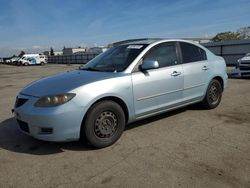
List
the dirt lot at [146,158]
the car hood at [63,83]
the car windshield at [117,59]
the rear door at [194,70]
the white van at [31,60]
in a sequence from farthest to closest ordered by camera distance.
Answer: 1. the white van at [31,60]
2. the rear door at [194,70]
3. the car windshield at [117,59]
4. the car hood at [63,83]
5. the dirt lot at [146,158]

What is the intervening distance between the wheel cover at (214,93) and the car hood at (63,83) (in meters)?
2.65

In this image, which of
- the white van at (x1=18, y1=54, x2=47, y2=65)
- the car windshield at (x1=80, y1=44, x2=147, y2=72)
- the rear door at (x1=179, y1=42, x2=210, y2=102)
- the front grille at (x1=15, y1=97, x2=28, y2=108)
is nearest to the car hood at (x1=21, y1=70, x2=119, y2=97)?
the front grille at (x1=15, y1=97, x2=28, y2=108)

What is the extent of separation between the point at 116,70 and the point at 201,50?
231 centimetres

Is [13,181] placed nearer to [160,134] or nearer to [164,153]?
[164,153]

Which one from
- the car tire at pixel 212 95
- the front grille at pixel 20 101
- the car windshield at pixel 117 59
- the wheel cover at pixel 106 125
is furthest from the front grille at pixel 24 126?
the car tire at pixel 212 95

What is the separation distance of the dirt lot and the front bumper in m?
0.33

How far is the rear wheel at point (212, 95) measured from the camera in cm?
Answer: 604

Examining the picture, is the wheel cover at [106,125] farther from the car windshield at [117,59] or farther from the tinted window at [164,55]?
the tinted window at [164,55]

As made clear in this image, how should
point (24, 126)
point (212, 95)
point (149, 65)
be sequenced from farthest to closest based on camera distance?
point (212, 95)
point (149, 65)
point (24, 126)

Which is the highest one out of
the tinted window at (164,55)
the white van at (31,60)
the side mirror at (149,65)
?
the white van at (31,60)

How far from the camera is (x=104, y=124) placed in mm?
4207

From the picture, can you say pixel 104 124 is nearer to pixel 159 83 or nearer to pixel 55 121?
pixel 55 121

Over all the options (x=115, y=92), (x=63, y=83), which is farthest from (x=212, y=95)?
(x=63, y=83)

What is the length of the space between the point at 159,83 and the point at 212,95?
1.92m
